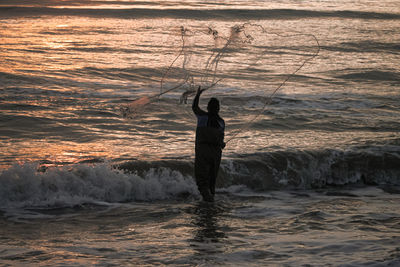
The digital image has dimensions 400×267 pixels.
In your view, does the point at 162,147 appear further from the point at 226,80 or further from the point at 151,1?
the point at 151,1

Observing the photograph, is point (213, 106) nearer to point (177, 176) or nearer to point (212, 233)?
point (212, 233)

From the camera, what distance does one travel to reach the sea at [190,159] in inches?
253

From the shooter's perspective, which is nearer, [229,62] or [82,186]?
[82,186]

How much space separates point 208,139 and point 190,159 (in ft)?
9.68

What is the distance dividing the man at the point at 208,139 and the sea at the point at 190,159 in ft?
1.95

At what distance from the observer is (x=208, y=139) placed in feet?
24.5

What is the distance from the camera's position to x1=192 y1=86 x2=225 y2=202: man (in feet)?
24.1

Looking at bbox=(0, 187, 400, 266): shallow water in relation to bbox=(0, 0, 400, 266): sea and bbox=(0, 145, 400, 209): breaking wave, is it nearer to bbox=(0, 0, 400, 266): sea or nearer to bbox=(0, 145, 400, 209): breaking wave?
bbox=(0, 0, 400, 266): sea

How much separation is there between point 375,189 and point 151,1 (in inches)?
1541

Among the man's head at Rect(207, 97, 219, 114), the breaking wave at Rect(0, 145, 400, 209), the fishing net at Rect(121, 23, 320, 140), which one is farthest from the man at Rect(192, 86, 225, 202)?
the breaking wave at Rect(0, 145, 400, 209)

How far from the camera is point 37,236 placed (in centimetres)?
673

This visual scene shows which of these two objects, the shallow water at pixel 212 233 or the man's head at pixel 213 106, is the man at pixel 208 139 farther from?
the shallow water at pixel 212 233

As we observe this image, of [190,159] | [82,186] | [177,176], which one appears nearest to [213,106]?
[177,176]

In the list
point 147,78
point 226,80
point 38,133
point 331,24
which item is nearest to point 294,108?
point 226,80
